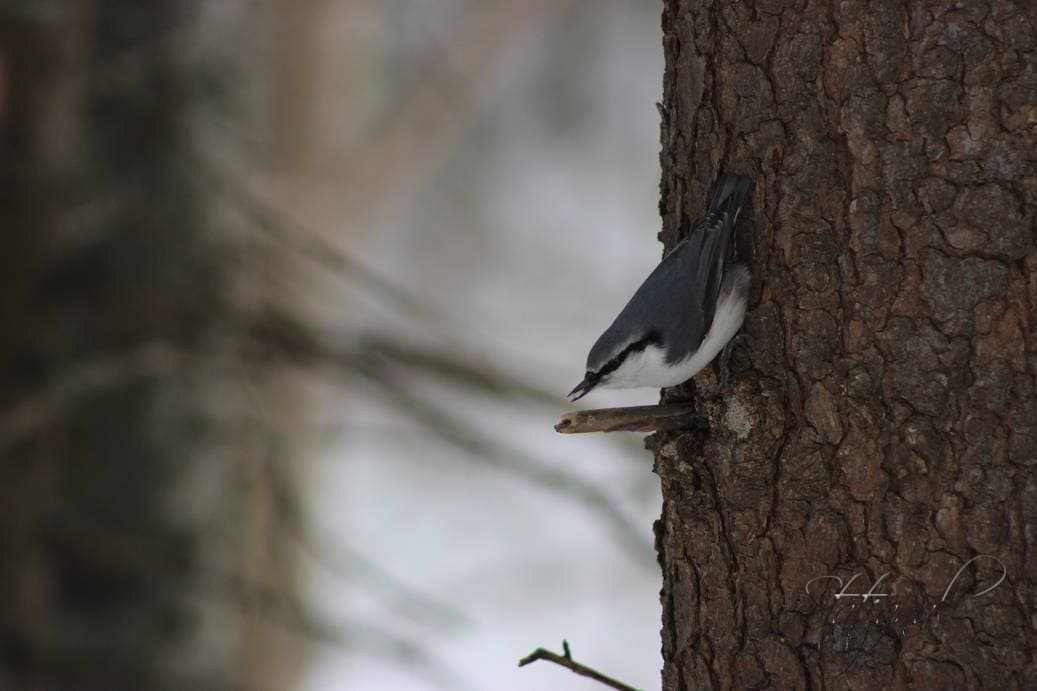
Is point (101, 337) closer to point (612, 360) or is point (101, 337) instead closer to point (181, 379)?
point (181, 379)

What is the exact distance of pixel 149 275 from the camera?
3.59 meters

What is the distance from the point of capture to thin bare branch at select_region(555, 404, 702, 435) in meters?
1.98

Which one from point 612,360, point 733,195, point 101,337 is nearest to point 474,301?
point 101,337

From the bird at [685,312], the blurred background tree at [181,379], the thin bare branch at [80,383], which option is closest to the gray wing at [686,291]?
the bird at [685,312]

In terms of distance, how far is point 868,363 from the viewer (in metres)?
1.84

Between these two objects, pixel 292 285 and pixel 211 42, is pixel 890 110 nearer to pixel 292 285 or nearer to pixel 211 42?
pixel 211 42

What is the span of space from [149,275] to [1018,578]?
278 centimetres

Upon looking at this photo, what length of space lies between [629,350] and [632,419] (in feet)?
1.24

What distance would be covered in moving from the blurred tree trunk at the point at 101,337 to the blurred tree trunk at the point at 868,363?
2094mm

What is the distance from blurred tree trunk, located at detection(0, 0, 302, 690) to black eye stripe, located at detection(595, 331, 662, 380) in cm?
163

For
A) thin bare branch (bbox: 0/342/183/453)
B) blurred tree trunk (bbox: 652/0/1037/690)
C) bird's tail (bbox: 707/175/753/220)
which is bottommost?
blurred tree trunk (bbox: 652/0/1037/690)

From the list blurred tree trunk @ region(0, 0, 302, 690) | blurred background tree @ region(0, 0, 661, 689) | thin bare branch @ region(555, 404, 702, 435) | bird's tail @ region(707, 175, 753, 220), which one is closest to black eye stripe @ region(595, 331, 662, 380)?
thin bare branch @ region(555, 404, 702, 435)

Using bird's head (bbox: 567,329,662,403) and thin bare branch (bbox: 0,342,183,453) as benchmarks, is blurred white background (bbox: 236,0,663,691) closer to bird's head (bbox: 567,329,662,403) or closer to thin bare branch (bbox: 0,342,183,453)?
thin bare branch (bbox: 0,342,183,453)

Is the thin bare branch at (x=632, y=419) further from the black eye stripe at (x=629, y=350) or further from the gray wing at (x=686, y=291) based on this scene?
the black eye stripe at (x=629, y=350)
